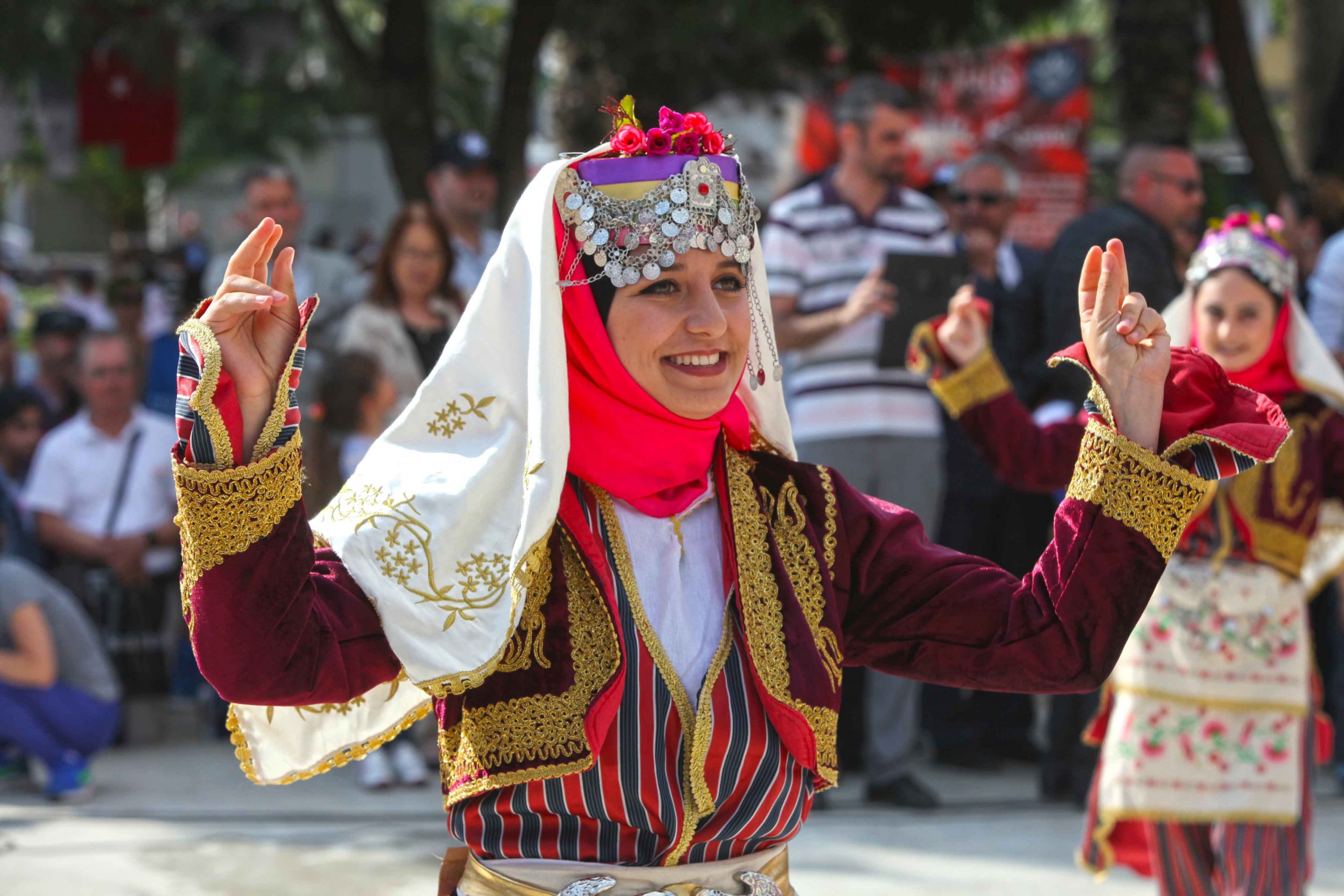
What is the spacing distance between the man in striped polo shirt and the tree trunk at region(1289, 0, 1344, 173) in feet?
14.7

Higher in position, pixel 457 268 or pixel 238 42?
pixel 238 42

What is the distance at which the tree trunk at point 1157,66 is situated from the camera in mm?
8016

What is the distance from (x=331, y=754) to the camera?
2342mm

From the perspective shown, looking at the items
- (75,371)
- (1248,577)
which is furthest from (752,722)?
(75,371)

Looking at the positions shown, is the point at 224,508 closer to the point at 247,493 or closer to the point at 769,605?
the point at 247,493

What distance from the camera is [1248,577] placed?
13.2 feet

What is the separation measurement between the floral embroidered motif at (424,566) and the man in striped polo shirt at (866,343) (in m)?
3.32

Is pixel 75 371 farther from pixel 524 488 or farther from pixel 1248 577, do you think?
pixel 524 488

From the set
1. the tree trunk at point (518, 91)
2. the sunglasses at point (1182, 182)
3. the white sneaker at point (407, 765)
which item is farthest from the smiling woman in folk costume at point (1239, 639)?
the tree trunk at point (518, 91)

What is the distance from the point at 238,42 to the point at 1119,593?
28.0 feet

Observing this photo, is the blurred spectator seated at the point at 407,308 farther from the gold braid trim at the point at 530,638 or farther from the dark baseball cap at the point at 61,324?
the gold braid trim at the point at 530,638

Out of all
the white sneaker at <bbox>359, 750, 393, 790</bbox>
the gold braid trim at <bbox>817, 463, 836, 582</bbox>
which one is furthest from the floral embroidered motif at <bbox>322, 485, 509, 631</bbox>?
the white sneaker at <bbox>359, 750, 393, 790</bbox>

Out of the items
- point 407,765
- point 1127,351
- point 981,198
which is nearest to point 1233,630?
point 1127,351

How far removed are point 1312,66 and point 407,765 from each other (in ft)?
22.1
